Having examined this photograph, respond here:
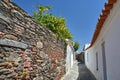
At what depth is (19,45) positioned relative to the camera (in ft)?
12.9

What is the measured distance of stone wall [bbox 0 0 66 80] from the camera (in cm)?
333

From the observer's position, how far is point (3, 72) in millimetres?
3291

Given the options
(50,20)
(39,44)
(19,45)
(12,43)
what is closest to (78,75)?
(50,20)

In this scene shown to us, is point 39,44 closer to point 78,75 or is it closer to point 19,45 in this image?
point 19,45

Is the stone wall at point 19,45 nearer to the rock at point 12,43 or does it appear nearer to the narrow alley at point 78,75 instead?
the rock at point 12,43

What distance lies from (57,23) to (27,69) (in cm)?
1037

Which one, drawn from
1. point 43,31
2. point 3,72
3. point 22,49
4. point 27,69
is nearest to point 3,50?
point 3,72

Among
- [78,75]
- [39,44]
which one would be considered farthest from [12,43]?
[78,75]

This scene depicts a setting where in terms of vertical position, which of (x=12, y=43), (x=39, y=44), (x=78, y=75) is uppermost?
(x=39, y=44)

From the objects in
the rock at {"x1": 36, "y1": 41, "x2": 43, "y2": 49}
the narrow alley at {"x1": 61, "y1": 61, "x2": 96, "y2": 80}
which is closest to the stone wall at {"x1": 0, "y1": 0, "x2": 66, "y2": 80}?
the rock at {"x1": 36, "y1": 41, "x2": 43, "y2": 49}

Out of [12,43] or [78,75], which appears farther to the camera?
[78,75]

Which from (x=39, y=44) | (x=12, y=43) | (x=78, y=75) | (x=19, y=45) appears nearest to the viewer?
(x=12, y=43)

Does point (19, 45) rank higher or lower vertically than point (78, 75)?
higher

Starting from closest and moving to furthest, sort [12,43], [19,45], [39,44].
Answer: [12,43]
[19,45]
[39,44]
